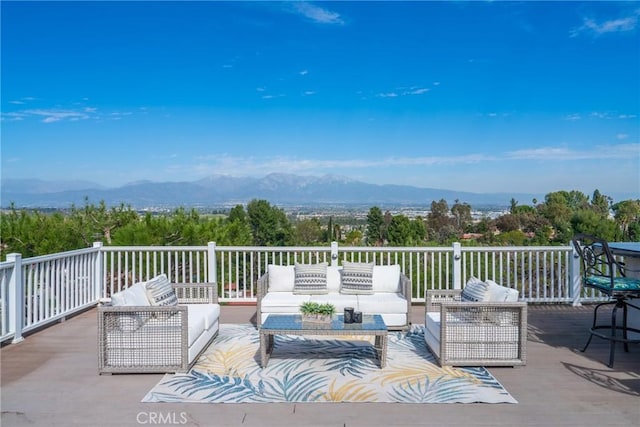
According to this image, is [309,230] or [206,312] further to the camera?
[309,230]

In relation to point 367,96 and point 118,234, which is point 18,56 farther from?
point 367,96

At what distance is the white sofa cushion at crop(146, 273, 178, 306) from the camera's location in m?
4.32

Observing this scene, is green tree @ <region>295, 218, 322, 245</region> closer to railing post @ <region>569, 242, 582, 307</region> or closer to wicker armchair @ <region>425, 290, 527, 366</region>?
railing post @ <region>569, 242, 582, 307</region>

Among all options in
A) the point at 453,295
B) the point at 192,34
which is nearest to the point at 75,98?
the point at 192,34

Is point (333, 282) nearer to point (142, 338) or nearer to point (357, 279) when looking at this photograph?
point (357, 279)

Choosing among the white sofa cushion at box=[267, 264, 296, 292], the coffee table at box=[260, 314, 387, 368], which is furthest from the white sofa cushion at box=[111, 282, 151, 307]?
the white sofa cushion at box=[267, 264, 296, 292]

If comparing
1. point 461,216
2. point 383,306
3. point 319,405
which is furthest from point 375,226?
point 319,405

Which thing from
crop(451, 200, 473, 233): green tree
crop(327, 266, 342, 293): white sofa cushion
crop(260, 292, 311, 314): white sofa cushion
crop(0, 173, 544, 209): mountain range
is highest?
crop(0, 173, 544, 209): mountain range

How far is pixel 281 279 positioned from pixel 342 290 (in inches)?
32.9

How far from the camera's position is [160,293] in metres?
4.43

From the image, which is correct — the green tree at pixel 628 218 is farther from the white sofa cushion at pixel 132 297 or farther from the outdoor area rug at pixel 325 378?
the white sofa cushion at pixel 132 297

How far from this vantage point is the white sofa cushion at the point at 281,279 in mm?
5938

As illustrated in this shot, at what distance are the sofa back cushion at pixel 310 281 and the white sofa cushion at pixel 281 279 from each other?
0.10 metres

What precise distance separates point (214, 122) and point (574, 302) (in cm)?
2437
